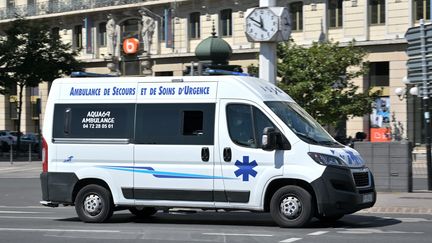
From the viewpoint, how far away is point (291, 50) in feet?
112

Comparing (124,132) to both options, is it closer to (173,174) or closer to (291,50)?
(173,174)

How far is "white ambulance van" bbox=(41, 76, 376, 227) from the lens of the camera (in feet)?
40.6

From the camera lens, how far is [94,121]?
13742 mm

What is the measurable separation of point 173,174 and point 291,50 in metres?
21.7

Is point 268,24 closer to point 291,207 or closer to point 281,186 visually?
point 281,186

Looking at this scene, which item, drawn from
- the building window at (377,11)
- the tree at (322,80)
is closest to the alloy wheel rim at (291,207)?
the tree at (322,80)

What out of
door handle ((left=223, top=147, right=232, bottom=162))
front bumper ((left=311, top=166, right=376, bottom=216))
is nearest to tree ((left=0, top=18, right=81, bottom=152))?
door handle ((left=223, top=147, right=232, bottom=162))

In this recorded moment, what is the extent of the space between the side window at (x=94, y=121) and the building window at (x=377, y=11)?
31.4 metres

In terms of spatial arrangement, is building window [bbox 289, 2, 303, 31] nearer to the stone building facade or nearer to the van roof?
the stone building facade

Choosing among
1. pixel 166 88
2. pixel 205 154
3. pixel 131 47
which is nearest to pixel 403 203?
pixel 205 154

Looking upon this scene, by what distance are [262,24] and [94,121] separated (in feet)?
28.8

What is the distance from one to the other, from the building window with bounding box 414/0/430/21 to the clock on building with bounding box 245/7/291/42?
70.3 feet

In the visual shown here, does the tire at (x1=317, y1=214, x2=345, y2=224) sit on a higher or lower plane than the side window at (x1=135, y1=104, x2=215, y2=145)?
lower

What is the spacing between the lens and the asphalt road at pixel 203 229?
11445 millimetres
